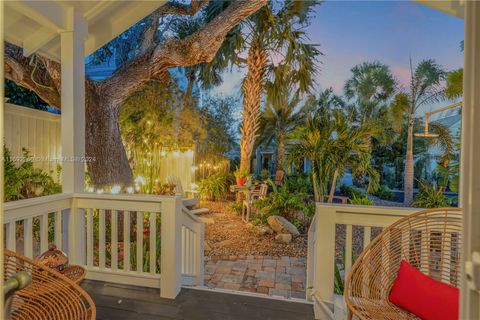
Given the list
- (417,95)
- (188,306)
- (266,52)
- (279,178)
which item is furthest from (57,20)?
(417,95)

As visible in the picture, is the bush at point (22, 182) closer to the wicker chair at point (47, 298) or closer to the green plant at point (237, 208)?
the wicker chair at point (47, 298)

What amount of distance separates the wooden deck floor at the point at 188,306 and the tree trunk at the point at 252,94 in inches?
203

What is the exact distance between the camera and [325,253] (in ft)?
6.47

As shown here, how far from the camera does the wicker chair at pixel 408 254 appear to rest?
5.14ft

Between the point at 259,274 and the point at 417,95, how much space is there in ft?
25.7

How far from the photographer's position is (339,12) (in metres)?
8.20

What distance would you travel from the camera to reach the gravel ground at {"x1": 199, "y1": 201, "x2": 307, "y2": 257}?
15.1 ft

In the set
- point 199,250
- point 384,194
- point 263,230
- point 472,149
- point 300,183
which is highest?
point 472,149

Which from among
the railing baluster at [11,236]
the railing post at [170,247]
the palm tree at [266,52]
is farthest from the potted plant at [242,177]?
the railing baluster at [11,236]

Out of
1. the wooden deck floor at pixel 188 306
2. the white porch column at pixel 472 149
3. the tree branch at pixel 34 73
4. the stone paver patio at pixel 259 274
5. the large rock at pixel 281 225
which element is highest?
the tree branch at pixel 34 73

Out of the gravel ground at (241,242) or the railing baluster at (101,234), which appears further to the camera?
the gravel ground at (241,242)

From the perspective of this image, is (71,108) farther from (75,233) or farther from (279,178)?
(279,178)

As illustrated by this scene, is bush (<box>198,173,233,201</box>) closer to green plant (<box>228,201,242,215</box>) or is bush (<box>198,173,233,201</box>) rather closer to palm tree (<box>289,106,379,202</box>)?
green plant (<box>228,201,242,215</box>)

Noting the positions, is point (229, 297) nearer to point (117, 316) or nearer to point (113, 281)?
point (117, 316)
